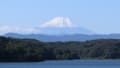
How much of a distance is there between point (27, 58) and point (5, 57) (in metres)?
11.6

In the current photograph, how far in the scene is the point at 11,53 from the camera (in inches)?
7687

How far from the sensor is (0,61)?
18388 cm

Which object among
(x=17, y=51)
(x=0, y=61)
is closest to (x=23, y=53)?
(x=17, y=51)

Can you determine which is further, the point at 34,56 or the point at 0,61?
the point at 34,56

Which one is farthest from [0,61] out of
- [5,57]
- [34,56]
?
[34,56]

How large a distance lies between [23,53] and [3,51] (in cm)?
780

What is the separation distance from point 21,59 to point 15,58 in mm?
3421

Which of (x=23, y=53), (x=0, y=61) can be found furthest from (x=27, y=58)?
(x=0, y=61)

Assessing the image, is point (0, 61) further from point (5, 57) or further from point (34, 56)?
point (34, 56)

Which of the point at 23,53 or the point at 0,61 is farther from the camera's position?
the point at 23,53

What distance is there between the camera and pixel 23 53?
199750 millimetres

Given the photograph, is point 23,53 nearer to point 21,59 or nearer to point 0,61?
point 21,59

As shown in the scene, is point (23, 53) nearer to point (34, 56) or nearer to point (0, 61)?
point (34, 56)

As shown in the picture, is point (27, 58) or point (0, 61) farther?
point (27, 58)
